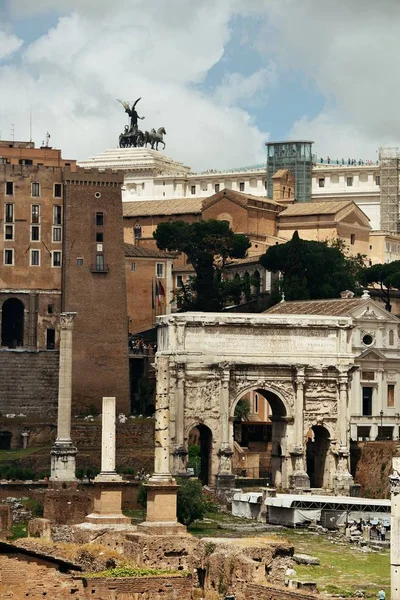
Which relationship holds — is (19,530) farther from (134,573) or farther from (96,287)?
(96,287)

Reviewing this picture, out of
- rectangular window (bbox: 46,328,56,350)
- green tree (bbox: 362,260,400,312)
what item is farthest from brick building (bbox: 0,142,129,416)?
green tree (bbox: 362,260,400,312)

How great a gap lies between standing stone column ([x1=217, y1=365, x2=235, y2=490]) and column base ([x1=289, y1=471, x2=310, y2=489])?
2.71 m

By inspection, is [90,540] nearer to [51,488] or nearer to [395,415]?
[51,488]

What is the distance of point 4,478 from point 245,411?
17.9 m

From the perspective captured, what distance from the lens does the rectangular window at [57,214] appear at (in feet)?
370

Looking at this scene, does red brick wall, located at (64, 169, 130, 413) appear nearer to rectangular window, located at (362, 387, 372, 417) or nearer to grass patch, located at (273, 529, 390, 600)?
rectangular window, located at (362, 387, 372, 417)

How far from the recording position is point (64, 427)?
8169 cm

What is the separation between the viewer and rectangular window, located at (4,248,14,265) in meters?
112

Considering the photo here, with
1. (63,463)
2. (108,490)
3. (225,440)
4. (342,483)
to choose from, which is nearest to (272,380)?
(225,440)

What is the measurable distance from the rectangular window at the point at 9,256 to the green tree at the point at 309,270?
48.3ft

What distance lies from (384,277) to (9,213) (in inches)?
900

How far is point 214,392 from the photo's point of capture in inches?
3433

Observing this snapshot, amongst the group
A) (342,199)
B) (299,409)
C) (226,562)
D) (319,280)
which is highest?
(342,199)

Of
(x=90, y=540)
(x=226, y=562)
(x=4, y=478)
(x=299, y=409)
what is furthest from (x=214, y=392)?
(x=226, y=562)
